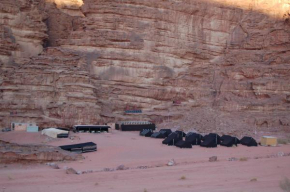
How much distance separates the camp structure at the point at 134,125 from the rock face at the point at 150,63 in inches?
65.2

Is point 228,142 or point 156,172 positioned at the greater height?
point 228,142

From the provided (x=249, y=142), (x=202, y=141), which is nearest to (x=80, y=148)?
(x=202, y=141)

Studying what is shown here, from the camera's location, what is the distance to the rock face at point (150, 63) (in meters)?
33.5

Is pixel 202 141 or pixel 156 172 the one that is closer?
pixel 156 172

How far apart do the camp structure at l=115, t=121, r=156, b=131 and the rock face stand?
5.44 ft

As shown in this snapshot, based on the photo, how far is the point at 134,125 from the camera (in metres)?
35.0

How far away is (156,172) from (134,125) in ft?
61.1

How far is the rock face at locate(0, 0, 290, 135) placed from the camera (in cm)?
3350

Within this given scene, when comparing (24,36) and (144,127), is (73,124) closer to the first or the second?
(144,127)

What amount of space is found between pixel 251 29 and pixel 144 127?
20816 millimetres

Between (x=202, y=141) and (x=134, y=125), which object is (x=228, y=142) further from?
(x=134, y=125)

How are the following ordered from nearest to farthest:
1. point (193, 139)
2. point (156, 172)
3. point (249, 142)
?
point (156, 172) < point (193, 139) < point (249, 142)

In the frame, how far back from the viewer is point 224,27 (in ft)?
148

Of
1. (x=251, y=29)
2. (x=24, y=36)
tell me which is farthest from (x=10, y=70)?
(x=251, y=29)
